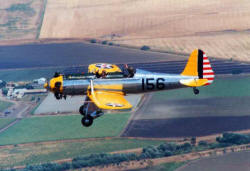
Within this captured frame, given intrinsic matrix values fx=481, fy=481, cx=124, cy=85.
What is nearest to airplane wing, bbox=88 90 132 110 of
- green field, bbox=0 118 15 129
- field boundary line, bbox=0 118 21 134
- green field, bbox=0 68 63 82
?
field boundary line, bbox=0 118 21 134

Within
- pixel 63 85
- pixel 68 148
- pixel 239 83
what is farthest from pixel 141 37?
pixel 63 85

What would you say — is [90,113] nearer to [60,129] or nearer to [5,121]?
[60,129]

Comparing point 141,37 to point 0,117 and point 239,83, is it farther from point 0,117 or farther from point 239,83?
point 0,117

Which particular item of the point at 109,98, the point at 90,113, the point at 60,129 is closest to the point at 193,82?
the point at 109,98

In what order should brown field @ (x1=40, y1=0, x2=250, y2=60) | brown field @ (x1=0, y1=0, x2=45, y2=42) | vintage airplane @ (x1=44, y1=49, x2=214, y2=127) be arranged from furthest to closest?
brown field @ (x1=0, y1=0, x2=45, y2=42), brown field @ (x1=40, y1=0, x2=250, y2=60), vintage airplane @ (x1=44, y1=49, x2=214, y2=127)

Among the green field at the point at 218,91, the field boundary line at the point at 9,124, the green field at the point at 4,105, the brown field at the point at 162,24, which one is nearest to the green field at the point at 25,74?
the green field at the point at 4,105

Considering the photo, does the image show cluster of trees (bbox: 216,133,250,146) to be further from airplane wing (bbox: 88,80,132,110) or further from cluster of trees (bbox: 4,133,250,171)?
airplane wing (bbox: 88,80,132,110)
